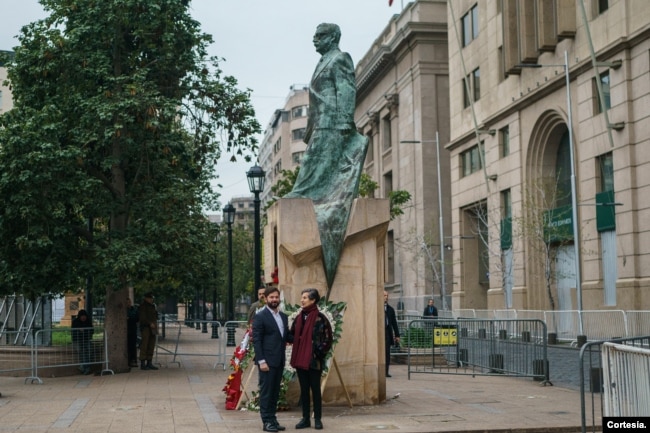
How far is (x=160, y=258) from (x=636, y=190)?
18024mm

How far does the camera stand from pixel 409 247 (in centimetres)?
5909

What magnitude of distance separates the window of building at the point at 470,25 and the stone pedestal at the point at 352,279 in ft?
117

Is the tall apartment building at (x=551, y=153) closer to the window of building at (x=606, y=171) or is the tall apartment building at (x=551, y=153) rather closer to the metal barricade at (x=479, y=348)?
the window of building at (x=606, y=171)

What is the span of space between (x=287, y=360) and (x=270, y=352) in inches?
70.7

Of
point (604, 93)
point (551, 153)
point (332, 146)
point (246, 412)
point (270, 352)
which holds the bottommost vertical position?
point (246, 412)

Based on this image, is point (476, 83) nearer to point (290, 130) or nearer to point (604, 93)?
point (604, 93)

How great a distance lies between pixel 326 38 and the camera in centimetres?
1566

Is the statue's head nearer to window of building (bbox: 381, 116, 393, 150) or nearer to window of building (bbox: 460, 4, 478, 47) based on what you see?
window of building (bbox: 460, 4, 478, 47)

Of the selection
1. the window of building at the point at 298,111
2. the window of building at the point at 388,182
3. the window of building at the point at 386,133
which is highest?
Answer: the window of building at the point at 298,111

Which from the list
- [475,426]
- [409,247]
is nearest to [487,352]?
[475,426]

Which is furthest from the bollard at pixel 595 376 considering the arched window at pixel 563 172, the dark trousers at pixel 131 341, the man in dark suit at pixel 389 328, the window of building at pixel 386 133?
the window of building at pixel 386 133

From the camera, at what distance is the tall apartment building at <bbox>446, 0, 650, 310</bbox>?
106 ft

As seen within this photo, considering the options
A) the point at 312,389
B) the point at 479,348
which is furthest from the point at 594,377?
the point at 479,348

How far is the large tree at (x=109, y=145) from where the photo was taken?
2039cm
